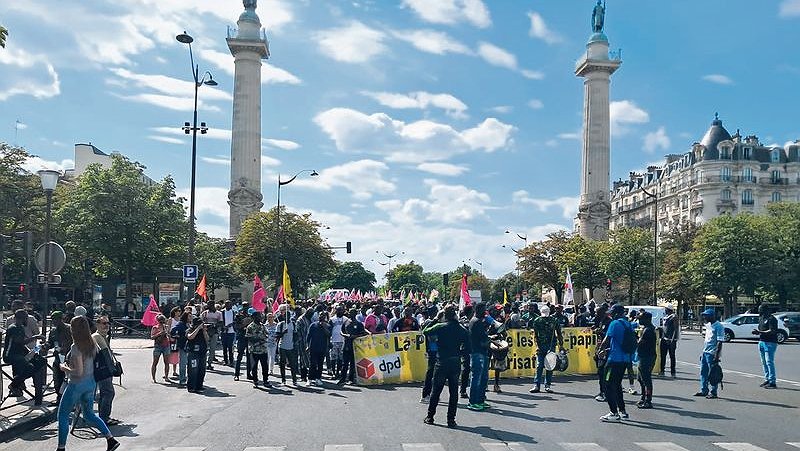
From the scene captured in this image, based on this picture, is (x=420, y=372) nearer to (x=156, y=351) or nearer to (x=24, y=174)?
(x=156, y=351)

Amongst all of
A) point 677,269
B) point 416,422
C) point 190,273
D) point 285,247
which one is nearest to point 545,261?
point 677,269

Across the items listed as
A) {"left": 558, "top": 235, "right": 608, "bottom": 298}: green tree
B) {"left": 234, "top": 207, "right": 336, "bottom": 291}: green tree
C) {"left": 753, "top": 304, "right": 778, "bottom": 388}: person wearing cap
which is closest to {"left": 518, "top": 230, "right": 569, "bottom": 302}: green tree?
{"left": 558, "top": 235, "right": 608, "bottom": 298}: green tree

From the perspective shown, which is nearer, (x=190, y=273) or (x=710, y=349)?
(x=710, y=349)

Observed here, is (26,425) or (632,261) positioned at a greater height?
(632,261)

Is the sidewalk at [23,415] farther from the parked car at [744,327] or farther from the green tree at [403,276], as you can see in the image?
the green tree at [403,276]

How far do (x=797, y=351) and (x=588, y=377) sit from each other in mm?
15592

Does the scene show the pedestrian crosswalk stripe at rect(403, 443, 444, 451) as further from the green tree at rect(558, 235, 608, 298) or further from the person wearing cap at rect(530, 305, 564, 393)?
the green tree at rect(558, 235, 608, 298)

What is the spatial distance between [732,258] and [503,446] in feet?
163

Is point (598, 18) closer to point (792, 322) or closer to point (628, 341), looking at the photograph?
point (792, 322)

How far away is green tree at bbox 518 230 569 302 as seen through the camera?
78.5 m

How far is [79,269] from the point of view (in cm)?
4500

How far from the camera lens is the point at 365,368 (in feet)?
54.3

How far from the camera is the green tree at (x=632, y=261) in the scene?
2699 inches

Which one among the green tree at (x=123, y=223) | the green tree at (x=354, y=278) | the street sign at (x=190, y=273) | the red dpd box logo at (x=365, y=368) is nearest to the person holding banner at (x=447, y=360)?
the red dpd box logo at (x=365, y=368)
